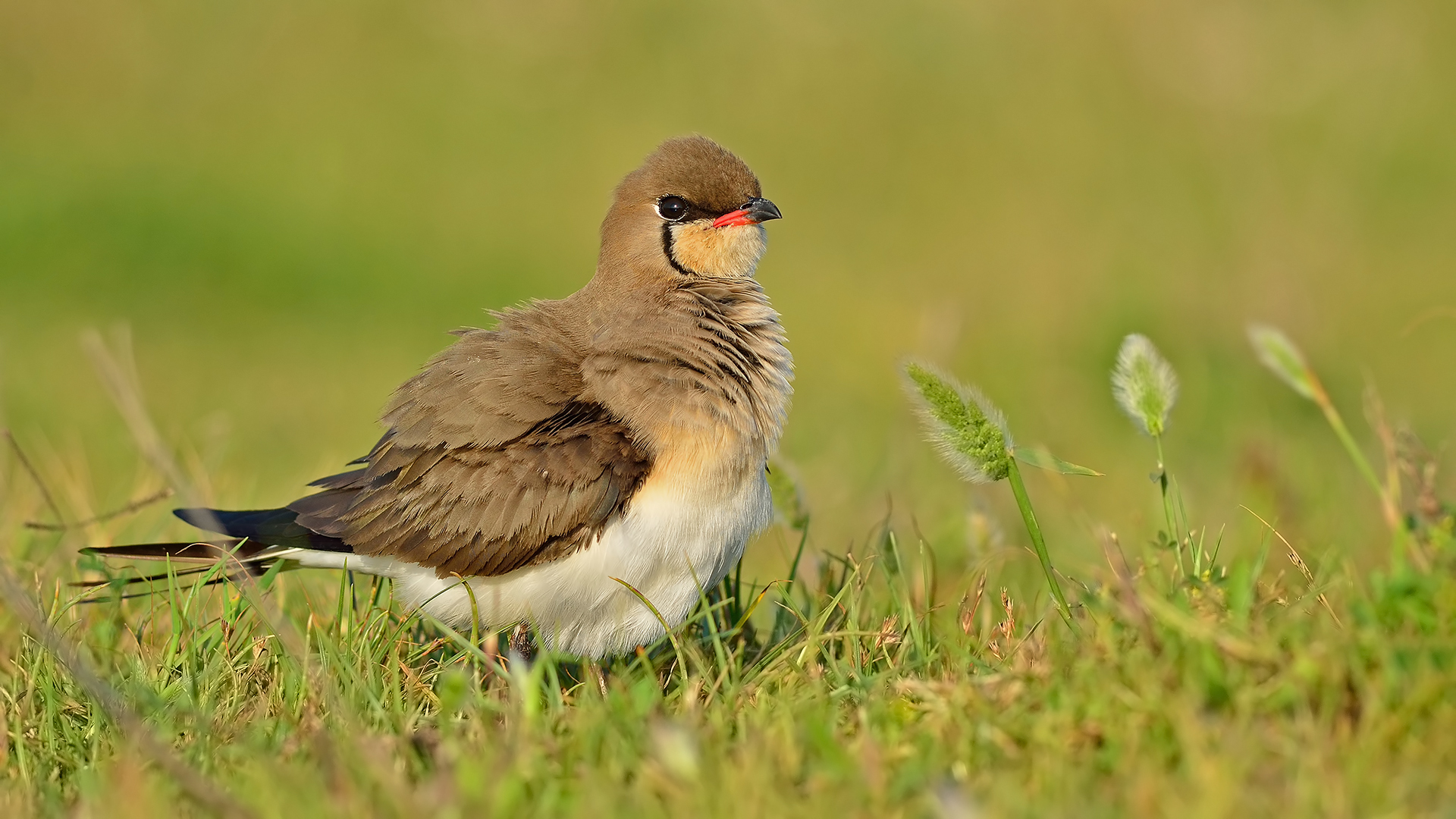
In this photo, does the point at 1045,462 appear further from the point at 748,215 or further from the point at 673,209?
the point at 673,209

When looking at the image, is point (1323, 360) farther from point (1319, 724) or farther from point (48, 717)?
point (48, 717)

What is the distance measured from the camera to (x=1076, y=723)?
2705 mm

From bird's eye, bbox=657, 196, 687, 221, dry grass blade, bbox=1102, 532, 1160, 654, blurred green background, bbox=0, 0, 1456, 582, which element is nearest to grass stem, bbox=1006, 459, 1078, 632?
dry grass blade, bbox=1102, 532, 1160, 654

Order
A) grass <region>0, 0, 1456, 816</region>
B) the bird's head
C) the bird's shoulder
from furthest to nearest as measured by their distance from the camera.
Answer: the bird's head < the bird's shoulder < grass <region>0, 0, 1456, 816</region>

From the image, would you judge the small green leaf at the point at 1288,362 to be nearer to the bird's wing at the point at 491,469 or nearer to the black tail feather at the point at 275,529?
the bird's wing at the point at 491,469

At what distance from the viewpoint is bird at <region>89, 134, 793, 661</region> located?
386 centimetres

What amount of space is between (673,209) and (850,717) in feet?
6.36

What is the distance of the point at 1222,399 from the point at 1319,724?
610 cm

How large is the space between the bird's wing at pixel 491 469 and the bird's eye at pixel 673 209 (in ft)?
1.98

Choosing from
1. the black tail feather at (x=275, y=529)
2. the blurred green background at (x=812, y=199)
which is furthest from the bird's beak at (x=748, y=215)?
the blurred green background at (x=812, y=199)

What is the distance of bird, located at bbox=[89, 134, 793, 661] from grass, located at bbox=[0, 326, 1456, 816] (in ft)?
0.70

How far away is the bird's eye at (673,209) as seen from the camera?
4.54 m

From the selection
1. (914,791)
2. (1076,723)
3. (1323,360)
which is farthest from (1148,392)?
(1323,360)

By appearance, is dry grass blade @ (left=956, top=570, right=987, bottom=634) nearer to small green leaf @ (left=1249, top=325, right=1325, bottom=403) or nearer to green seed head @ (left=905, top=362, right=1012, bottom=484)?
green seed head @ (left=905, top=362, right=1012, bottom=484)
